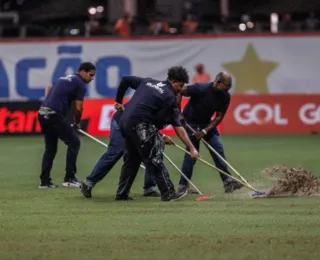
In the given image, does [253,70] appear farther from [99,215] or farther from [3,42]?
[99,215]

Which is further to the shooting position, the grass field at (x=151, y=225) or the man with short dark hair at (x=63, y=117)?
the man with short dark hair at (x=63, y=117)

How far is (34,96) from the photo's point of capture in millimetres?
31594

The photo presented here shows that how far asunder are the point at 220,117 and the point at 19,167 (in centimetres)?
560

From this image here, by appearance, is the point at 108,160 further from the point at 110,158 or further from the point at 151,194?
the point at 151,194

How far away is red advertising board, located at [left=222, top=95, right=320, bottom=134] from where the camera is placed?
2861 centimetres

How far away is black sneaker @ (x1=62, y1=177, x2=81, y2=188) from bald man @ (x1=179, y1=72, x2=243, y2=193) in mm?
1861

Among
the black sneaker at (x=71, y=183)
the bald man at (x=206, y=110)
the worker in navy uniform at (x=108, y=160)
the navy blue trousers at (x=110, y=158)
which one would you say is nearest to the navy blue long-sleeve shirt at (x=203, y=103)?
the bald man at (x=206, y=110)

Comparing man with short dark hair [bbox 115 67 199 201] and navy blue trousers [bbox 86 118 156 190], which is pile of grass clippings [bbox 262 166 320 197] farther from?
navy blue trousers [bbox 86 118 156 190]

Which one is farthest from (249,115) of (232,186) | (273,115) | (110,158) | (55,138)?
(110,158)

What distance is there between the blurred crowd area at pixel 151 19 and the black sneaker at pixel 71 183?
1624 centimetres

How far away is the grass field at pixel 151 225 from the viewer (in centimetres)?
968

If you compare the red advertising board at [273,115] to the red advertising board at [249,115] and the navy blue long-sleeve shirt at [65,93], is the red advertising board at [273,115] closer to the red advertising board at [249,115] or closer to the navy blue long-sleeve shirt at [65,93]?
the red advertising board at [249,115]

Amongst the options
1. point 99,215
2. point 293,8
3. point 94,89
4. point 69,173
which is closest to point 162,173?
point 99,215

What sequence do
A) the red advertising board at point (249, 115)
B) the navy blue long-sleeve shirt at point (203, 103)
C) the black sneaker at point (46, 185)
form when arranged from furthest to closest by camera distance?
the red advertising board at point (249, 115) < the black sneaker at point (46, 185) < the navy blue long-sleeve shirt at point (203, 103)
